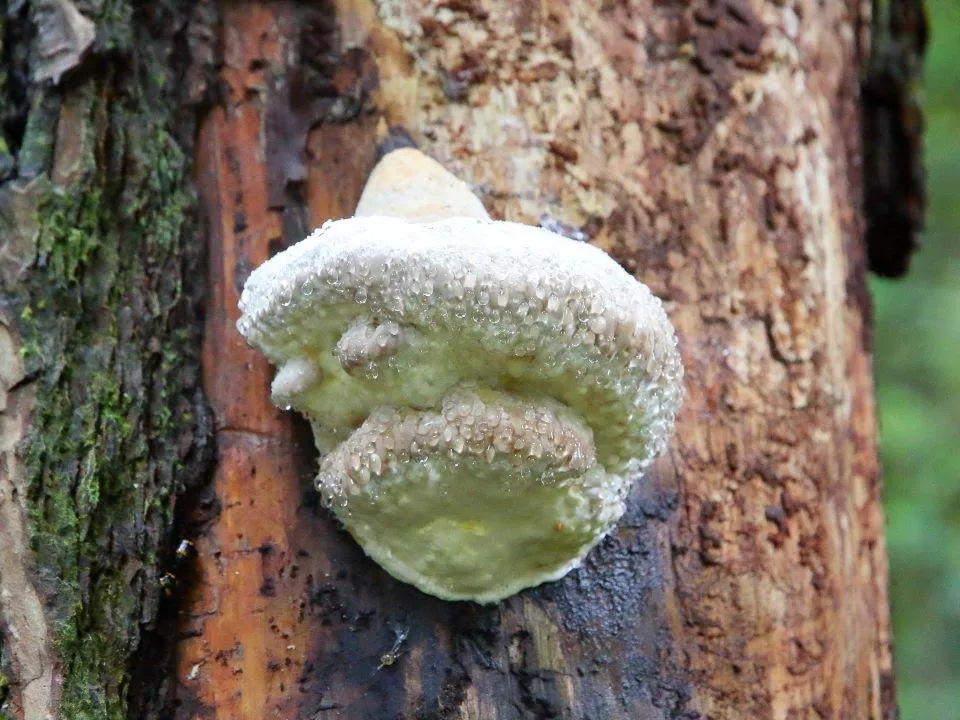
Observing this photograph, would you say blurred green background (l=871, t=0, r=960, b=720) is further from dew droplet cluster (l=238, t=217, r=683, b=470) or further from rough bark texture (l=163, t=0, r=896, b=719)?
dew droplet cluster (l=238, t=217, r=683, b=470)

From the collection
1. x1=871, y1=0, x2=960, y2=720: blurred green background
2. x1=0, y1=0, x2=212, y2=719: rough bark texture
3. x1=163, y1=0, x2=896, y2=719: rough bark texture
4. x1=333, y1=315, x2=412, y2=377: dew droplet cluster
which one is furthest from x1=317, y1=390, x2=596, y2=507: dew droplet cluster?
x1=871, y1=0, x2=960, y2=720: blurred green background

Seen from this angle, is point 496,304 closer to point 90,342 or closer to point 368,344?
point 368,344

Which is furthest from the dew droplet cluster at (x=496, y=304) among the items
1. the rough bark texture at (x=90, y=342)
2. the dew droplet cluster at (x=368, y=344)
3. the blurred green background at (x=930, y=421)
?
the blurred green background at (x=930, y=421)

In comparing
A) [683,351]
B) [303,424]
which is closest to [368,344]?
[303,424]

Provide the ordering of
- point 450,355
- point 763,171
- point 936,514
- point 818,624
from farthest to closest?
point 936,514
point 763,171
point 818,624
point 450,355

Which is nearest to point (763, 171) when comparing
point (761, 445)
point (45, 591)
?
point (761, 445)

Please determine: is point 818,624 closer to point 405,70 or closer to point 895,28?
point 405,70
